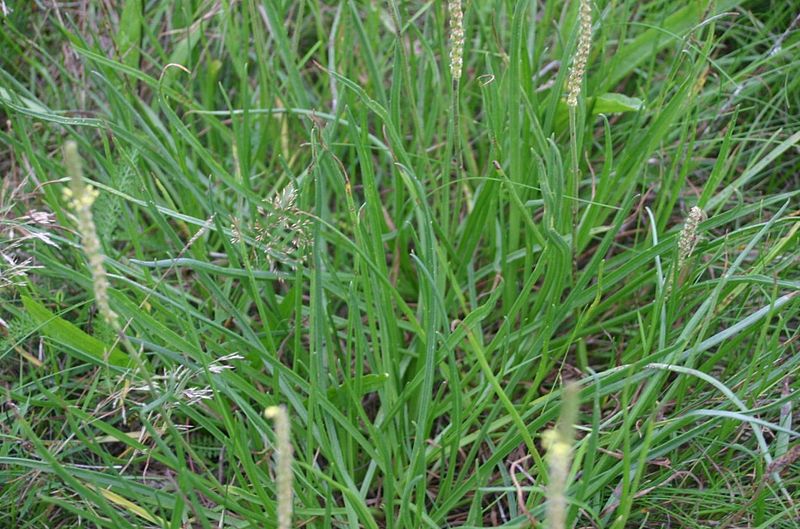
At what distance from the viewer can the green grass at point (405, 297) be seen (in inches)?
59.3

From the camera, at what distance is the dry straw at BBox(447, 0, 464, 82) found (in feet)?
4.64

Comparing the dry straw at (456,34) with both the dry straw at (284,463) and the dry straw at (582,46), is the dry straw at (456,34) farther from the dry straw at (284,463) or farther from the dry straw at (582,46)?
the dry straw at (284,463)

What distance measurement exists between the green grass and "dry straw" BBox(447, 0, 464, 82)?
0.57 feet

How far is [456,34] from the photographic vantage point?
1461 mm

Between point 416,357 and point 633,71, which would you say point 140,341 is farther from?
point 633,71

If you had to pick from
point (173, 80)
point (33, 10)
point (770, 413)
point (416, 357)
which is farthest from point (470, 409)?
point (33, 10)

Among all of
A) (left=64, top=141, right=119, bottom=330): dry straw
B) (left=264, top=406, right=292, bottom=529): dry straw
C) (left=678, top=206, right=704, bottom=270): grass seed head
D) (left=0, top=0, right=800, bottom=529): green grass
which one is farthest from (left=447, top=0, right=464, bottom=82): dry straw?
(left=264, top=406, right=292, bottom=529): dry straw

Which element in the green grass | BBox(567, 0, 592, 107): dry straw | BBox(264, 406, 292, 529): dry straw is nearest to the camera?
BBox(264, 406, 292, 529): dry straw

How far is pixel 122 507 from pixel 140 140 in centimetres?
85

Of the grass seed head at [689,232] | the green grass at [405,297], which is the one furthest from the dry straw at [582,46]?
the grass seed head at [689,232]

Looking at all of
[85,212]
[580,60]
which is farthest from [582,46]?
[85,212]

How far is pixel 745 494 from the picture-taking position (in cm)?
147

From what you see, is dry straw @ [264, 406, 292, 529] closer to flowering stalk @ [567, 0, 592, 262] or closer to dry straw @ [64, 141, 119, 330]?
dry straw @ [64, 141, 119, 330]

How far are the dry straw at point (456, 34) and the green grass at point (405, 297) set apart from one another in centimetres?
17
